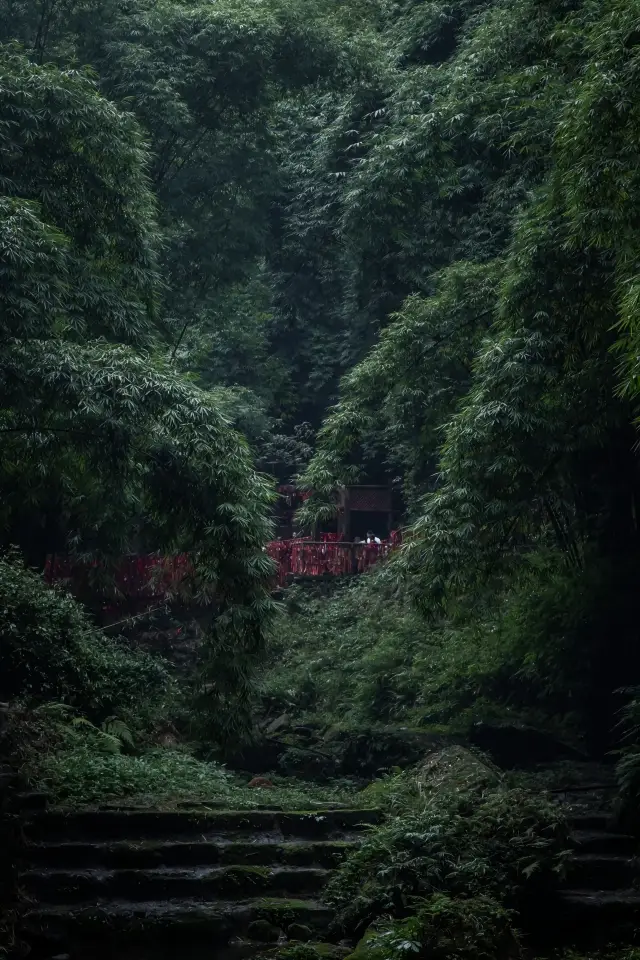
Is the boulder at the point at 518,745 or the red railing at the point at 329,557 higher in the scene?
the red railing at the point at 329,557

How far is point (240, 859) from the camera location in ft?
26.2

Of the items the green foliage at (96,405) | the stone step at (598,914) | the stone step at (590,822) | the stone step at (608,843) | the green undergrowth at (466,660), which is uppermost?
the green foliage at (96,405)

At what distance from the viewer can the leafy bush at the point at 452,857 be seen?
6.85 m

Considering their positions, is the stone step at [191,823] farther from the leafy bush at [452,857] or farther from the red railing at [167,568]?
the red railing at [167,568]

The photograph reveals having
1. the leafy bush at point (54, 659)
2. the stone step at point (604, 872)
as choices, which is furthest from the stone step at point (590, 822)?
the leafy bush at point (54, 659)

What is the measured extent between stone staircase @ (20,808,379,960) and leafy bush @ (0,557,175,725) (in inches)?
114

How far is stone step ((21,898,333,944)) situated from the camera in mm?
6836

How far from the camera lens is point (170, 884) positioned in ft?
24.5

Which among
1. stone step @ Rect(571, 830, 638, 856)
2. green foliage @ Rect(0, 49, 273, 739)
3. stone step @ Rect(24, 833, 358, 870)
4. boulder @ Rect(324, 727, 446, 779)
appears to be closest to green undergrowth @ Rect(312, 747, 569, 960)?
stone step @ Rect(24, 833, 358, 870)

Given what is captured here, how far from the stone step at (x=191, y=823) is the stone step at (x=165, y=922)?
78 centimetres

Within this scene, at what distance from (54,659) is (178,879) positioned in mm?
4341

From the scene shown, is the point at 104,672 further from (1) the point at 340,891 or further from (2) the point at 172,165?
(2) the point at 172,165

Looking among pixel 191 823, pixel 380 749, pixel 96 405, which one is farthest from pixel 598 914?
pixel 96 405

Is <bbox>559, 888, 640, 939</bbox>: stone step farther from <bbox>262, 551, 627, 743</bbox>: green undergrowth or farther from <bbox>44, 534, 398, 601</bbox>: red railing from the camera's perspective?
<bbox>44, 534, 398, 601</bbox>: red railing
